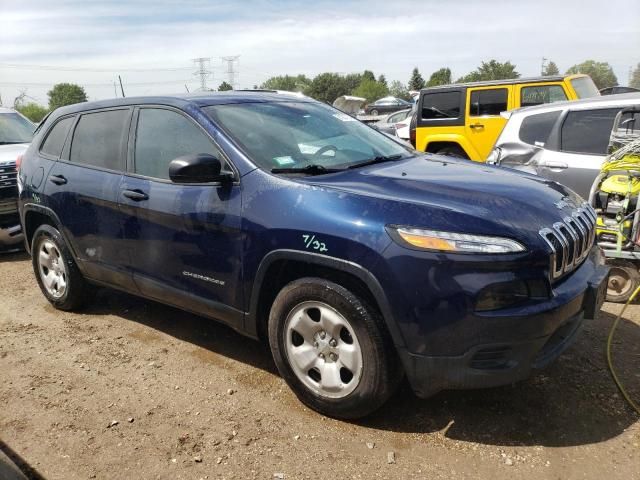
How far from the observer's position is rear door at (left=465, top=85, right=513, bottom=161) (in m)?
9.38

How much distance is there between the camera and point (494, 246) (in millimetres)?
2467

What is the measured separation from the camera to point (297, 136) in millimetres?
3506

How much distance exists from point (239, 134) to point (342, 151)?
27.2 inches

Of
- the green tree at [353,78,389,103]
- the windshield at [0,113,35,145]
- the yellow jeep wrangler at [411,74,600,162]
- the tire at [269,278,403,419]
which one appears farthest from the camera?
the green tree at [353,78,389,103]

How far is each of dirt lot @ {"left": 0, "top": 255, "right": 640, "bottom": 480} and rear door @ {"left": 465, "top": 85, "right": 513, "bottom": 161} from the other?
19.3 feet

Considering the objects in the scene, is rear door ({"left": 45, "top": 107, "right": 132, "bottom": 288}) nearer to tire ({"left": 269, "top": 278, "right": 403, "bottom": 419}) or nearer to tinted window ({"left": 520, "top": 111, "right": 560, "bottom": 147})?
tire ({"left": 269, "top": 278, "right": 403, "bottom": 419})

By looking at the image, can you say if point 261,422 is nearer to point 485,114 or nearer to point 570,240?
point 570,240

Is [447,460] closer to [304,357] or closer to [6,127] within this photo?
[304,357]

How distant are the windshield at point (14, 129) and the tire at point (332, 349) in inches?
266

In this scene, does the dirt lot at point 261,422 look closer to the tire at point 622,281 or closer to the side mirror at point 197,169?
the tire at point 622,281

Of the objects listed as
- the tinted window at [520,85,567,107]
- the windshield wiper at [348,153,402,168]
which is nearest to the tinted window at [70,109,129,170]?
the windshield wiper at [348,153,402,168]

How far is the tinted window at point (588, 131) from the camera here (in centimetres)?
536

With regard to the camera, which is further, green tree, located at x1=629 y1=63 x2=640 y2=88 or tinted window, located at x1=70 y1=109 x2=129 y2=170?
green tree, located at x1=629 y1=63 x2=640 y2=88

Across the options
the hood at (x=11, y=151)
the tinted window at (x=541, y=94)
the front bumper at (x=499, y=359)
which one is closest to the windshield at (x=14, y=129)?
the hood at (x=11, y=151)
